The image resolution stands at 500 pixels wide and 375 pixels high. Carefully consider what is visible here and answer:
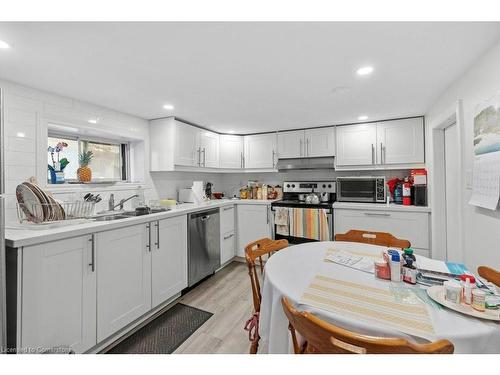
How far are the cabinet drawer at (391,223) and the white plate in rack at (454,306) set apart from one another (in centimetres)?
198

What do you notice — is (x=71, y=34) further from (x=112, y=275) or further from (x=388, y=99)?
(x=388, y=99)

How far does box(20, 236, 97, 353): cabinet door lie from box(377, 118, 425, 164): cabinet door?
133 inches

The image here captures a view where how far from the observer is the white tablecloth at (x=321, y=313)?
776 millimetres

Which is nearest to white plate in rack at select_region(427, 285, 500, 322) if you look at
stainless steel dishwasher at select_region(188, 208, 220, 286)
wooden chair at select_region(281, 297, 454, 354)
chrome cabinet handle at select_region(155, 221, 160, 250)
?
wooden chair at select_region(281, 297, 454, 354)

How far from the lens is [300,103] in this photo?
242cm

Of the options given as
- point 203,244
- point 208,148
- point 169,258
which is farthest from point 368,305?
point 208,148

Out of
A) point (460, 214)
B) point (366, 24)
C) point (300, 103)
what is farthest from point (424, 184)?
point (366, 24)

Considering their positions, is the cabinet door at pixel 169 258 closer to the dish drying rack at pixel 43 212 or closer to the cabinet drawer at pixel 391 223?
the dish drying rack at pixel 43 212

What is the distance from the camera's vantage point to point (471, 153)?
162 centimetres

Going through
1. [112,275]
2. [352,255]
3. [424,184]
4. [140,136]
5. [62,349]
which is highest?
[140,136]

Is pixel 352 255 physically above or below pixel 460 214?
below

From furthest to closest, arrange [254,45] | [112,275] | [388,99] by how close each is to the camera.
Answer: [388,99] < [112,275] < [254,45]
